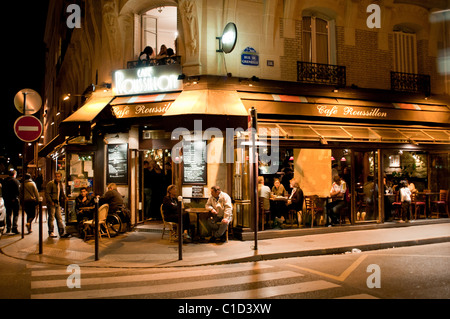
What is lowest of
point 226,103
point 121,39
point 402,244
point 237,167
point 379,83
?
point 402,244

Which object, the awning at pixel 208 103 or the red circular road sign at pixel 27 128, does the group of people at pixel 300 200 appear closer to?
the awning at pixel 208 103

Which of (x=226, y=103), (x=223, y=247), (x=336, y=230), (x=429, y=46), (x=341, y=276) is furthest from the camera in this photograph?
(x=429, y=46)

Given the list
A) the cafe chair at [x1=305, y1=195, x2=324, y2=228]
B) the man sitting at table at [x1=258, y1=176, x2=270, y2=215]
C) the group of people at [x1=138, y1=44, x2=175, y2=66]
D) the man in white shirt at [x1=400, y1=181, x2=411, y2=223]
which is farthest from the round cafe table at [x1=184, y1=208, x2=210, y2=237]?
the man in white shirt at [x1=400, y1=181, x2=411, y2=223]

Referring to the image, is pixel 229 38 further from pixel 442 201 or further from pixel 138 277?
pixel 442 201

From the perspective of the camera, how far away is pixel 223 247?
32.9ft

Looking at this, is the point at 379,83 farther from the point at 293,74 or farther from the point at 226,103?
the point at 226,103

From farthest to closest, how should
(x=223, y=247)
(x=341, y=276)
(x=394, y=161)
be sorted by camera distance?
1. (x=394, y=161)
2. (x=223, y=247)
3. (x=341, y=276)

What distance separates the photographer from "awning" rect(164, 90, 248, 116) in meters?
10.8

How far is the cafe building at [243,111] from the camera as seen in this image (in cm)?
1161

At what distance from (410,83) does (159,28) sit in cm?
953

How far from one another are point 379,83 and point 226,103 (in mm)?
6346

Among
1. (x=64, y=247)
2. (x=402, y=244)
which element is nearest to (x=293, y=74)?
(x=402, y=244)

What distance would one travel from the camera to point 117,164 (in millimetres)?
13086

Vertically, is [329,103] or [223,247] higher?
[329,103]
